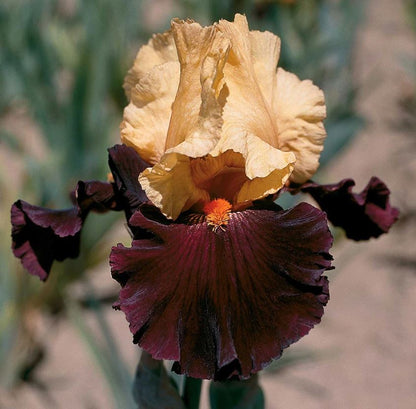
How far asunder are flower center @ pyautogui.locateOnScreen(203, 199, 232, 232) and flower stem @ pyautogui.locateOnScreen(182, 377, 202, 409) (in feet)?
0.74

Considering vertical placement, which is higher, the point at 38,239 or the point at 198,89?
the point at 198,89

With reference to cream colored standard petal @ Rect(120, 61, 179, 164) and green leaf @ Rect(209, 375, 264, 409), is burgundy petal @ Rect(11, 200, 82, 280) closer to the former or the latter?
cream colored standard petal @ Rect(120, 61, 179, 164)

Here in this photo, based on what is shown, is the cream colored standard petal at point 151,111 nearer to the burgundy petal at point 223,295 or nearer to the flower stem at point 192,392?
the burgundy petal at point 223,295

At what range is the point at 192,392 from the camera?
804 millimetres

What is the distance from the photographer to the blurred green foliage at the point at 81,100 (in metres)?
1.84

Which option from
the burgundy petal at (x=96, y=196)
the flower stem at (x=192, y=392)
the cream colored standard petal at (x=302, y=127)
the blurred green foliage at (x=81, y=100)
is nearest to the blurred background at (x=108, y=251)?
the blurred green foliage at (x=81, y=100)

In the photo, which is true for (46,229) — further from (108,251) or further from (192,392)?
(108,251)

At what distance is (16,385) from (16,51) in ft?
3.97

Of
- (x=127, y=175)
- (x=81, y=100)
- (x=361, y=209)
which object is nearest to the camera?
(x=127, y=175)

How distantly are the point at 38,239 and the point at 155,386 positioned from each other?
245 mm

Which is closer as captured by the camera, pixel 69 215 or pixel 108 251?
pixel 69 215

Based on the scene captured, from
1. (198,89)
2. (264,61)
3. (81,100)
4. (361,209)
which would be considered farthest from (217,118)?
(81,100)

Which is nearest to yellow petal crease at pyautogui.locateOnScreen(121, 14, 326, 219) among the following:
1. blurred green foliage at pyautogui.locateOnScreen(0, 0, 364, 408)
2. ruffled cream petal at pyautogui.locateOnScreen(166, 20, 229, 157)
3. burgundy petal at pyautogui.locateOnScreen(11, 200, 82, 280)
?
ruffled cream petal at pyautogui.locateOnScreen(166, 20, 229, 157)

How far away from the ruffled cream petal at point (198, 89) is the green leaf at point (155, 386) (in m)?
0.29
